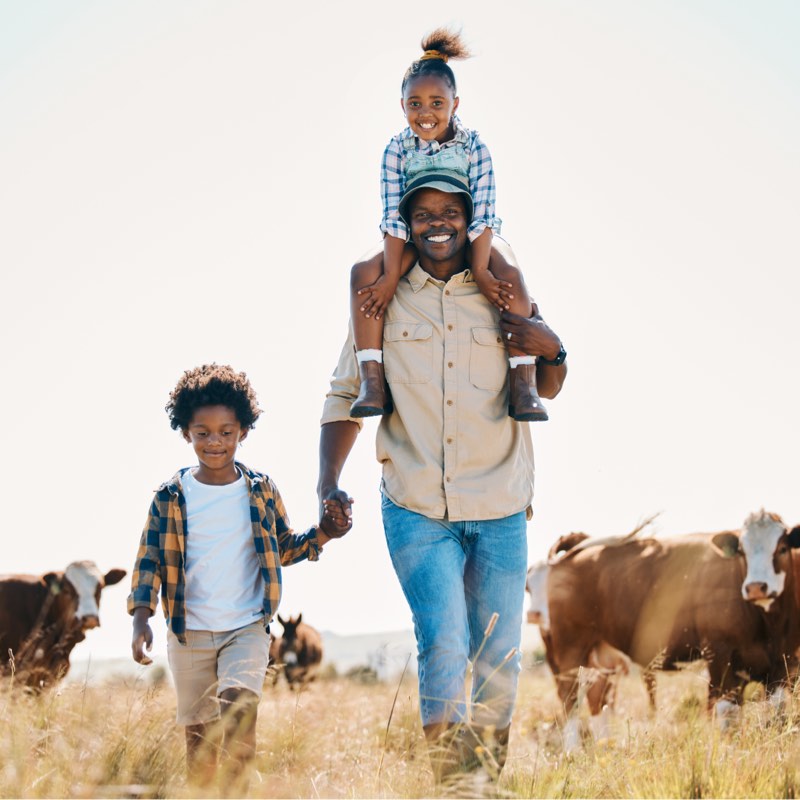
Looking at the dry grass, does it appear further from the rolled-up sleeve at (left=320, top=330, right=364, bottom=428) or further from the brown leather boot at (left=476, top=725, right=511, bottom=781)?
the rolled-up sleeve at (left=320, top=330, right=364, bottom=428)

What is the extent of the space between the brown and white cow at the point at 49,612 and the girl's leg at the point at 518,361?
778 cm

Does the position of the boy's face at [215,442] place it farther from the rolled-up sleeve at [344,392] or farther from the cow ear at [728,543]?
the cow ear at [728,543]

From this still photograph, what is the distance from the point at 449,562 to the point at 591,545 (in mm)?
8331

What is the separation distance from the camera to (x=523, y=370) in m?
5.27

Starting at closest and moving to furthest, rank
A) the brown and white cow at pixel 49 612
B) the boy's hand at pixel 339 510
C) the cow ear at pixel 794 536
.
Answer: the boy's hand at pixel 339 510, the cow ear at pixel 794 536, the brown and white cow at pixel 49 612

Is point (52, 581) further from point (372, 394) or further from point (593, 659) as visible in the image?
point (372, 394)

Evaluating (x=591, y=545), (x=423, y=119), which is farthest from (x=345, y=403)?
(x=591, y=545)

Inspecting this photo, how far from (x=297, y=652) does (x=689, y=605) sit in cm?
872

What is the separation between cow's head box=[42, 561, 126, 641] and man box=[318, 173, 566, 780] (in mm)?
8216

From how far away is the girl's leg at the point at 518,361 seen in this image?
16.9 feet

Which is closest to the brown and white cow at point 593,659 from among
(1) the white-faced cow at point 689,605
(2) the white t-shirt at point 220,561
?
(1) the white-faced cow at point 689,605

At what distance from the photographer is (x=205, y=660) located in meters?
5.47

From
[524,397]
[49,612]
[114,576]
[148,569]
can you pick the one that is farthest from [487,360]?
[114,576]

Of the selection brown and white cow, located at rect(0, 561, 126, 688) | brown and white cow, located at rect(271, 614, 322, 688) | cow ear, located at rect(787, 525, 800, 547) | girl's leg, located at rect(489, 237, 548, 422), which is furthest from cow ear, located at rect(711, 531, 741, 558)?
brown and white cow, located at rect(271, 614, 322, 688)
